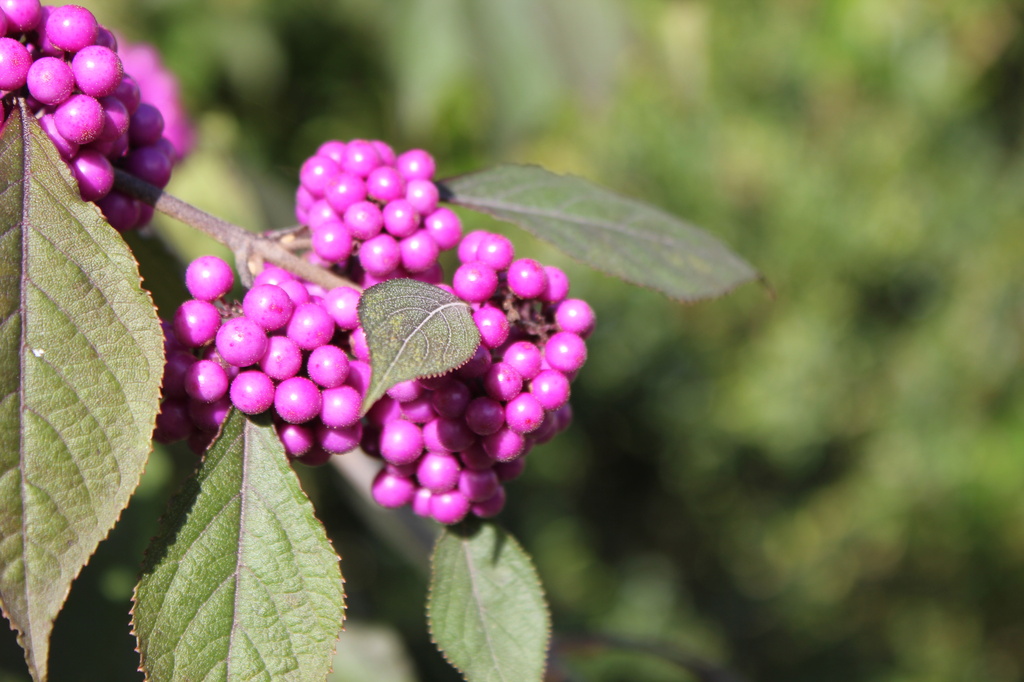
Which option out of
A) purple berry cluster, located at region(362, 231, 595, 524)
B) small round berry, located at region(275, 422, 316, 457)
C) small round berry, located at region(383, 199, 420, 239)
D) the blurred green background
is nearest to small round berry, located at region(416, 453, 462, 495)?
purple berry cluster, located at region(362, 231, 595, 524)

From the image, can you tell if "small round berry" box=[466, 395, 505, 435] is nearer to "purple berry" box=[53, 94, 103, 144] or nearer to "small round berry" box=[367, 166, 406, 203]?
"small round berry" box=[367, 166, 406, 203]

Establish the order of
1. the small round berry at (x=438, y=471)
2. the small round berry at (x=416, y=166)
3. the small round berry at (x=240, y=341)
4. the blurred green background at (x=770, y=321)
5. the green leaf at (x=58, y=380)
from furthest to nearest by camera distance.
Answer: the blurred green background at (x=770, y=321) → the small round berry at (x=416, y=166) → the small round berry at (x=438, y=471) → the small round berry at (x=240, y=341) → the green leaf at (x=58, y=380)

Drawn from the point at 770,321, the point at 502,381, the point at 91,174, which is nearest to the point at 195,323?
the point at 91,174

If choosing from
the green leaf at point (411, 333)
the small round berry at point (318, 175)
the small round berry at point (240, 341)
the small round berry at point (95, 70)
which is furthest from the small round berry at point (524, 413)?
the small round berry at point (95, 70)

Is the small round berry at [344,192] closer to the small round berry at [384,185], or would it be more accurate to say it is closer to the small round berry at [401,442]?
the small round berry at [384,185]

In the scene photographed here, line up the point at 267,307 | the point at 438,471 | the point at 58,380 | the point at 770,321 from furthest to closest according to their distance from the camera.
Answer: the point at 770,321, the point at 438,471, the point at 267,307, the point at 58,380

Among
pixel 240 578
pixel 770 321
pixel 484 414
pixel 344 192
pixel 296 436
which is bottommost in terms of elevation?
pixel 240 578

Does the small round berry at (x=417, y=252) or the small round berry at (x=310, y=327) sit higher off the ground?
the small round berry at (x=417, y=252)

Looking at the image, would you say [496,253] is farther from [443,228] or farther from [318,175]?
[318,175]
